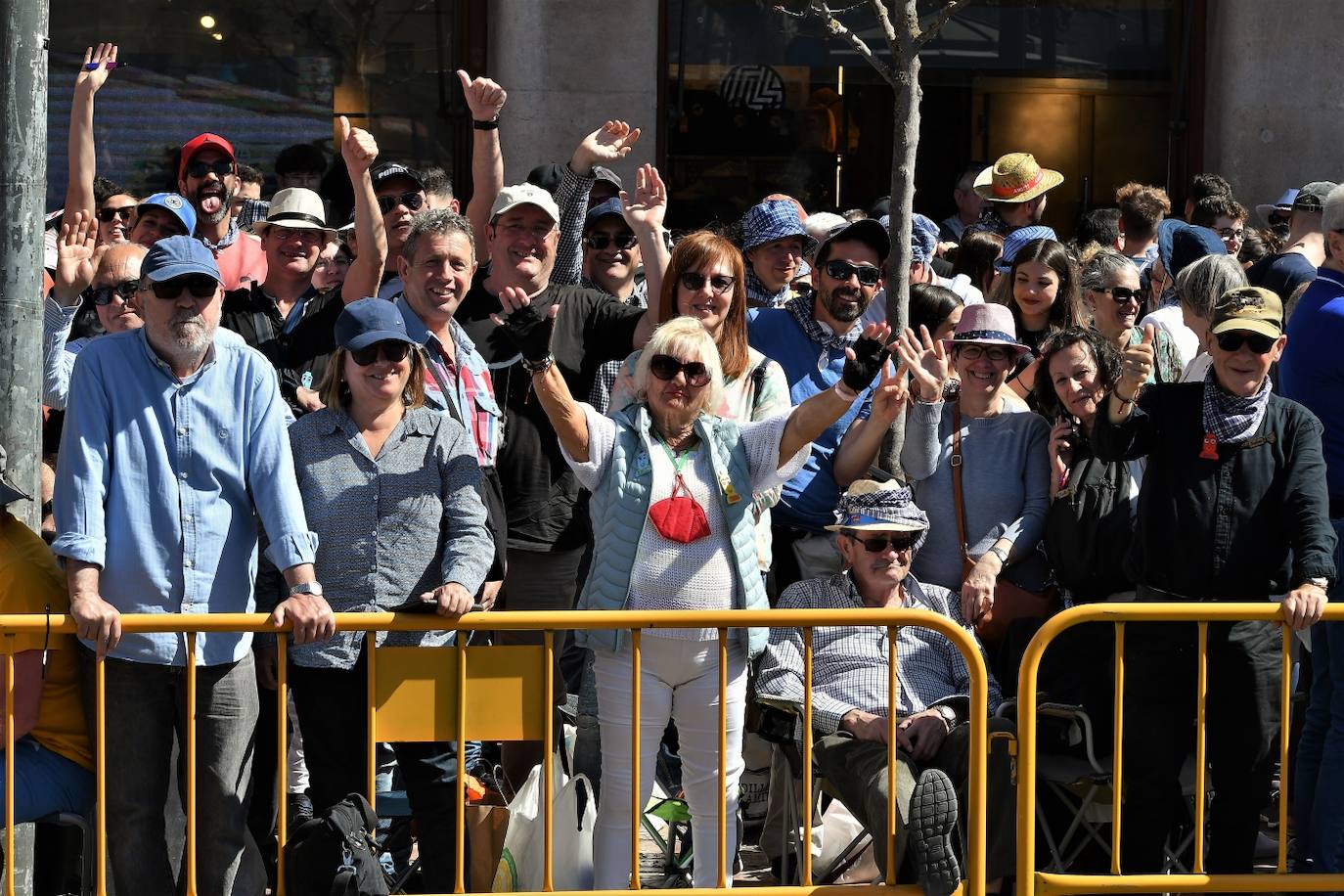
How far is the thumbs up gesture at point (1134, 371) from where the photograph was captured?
5605 millimetres

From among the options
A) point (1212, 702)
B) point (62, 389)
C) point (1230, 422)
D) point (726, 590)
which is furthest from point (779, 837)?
point (62, 389)

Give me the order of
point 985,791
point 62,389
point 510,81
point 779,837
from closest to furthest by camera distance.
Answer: point 985,791, point 779,837, point 62,389, point 510,81

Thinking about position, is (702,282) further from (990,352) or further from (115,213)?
(115,213)

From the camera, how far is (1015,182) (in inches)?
391

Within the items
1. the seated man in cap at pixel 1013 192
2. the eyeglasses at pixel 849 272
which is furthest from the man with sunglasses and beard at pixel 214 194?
the seated man in cap at pixel 1013 192

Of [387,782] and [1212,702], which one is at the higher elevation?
[1212,702]

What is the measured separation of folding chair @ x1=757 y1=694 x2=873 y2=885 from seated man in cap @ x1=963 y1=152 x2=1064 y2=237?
460cm

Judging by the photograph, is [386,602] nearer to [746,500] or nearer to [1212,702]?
[746,500]

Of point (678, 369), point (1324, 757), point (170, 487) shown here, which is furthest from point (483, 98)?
point (1324, 757)

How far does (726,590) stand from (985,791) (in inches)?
38.4

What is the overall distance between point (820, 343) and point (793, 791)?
70.2 inches

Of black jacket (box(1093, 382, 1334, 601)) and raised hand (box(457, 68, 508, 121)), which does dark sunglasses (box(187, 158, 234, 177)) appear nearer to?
raised hand (box(457, 68, 508, 121))

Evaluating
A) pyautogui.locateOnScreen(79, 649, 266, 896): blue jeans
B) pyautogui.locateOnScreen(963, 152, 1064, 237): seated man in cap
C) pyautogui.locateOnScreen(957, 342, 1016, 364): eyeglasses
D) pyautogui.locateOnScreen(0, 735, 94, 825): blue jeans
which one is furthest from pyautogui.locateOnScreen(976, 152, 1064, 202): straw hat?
pyautogui.locateOnScreen(0, 735, 94, 825): blue jeans

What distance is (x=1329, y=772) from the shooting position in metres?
5.68
